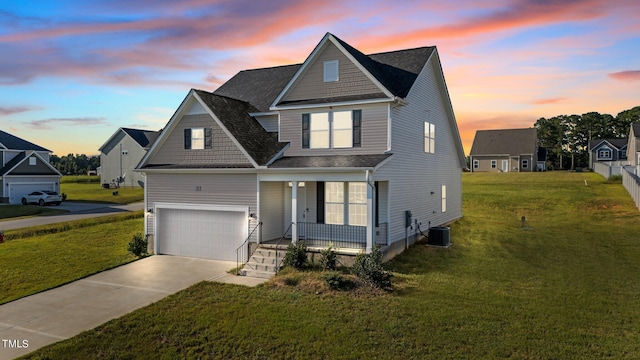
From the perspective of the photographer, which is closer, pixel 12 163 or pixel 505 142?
pixel 12 163

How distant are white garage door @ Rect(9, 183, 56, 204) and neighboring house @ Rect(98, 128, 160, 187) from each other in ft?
49.0

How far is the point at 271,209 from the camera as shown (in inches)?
707

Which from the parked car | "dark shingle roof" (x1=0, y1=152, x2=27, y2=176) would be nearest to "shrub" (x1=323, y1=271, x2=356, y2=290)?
the parked car

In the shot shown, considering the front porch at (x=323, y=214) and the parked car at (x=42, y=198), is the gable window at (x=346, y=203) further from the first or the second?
the parked car at (x=42, y=198)

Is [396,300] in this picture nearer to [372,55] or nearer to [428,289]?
[428,289]

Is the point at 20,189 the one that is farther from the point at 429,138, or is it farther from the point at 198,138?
the point at 429,138

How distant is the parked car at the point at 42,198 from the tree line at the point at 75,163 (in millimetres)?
68453

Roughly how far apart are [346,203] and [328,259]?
3333mm

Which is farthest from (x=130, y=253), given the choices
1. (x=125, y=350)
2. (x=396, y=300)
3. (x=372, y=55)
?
(x=372, y=55)

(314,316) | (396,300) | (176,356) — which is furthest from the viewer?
(396,300)

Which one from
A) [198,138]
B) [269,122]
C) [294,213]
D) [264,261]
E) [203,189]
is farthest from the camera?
[269,122]

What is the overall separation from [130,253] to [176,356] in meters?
11.5

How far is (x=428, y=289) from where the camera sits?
1298 centimetres

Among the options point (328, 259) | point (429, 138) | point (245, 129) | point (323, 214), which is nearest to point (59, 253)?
point (245, 129)
